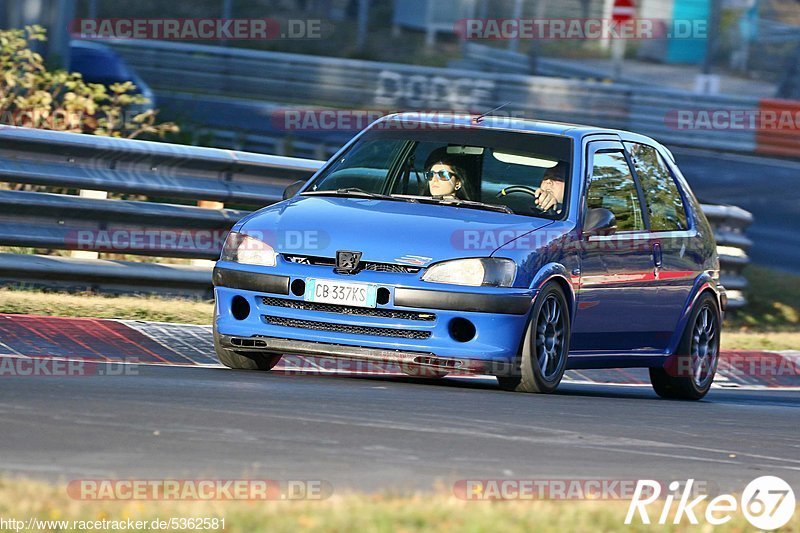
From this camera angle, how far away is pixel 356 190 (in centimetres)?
955

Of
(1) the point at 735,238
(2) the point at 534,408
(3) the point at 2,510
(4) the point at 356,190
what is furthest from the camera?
(1) the point at 735,238

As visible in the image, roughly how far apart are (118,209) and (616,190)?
3395 mm

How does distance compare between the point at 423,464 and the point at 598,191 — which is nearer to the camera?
the point at 423,464

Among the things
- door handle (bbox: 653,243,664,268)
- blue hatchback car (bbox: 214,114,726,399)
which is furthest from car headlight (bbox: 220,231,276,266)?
door handle (bbox: 653,243,664,268)

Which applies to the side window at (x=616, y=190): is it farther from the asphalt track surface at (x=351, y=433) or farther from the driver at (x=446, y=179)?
the asphalt track surface at (x=351, y=433)

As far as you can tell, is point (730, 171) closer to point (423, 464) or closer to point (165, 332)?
point (165, 332)

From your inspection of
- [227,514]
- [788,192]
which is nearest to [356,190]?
[227,514]

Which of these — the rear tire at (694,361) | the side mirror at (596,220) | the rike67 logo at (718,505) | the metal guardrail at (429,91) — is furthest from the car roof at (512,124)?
the metal guardrail at (429,91)

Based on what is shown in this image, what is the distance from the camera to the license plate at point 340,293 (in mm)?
8516

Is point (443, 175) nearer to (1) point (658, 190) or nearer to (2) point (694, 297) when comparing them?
(1) point (658, 190)

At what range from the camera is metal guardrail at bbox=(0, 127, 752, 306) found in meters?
11.1

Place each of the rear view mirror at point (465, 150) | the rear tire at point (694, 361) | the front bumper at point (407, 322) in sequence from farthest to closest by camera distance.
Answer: the rear tire at point (694, 361), the rear view mirror at point (465, 150), the front bumper at point (407, 322)

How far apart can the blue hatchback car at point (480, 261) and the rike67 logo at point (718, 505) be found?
2.42 meters

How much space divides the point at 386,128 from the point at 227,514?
5614mm
